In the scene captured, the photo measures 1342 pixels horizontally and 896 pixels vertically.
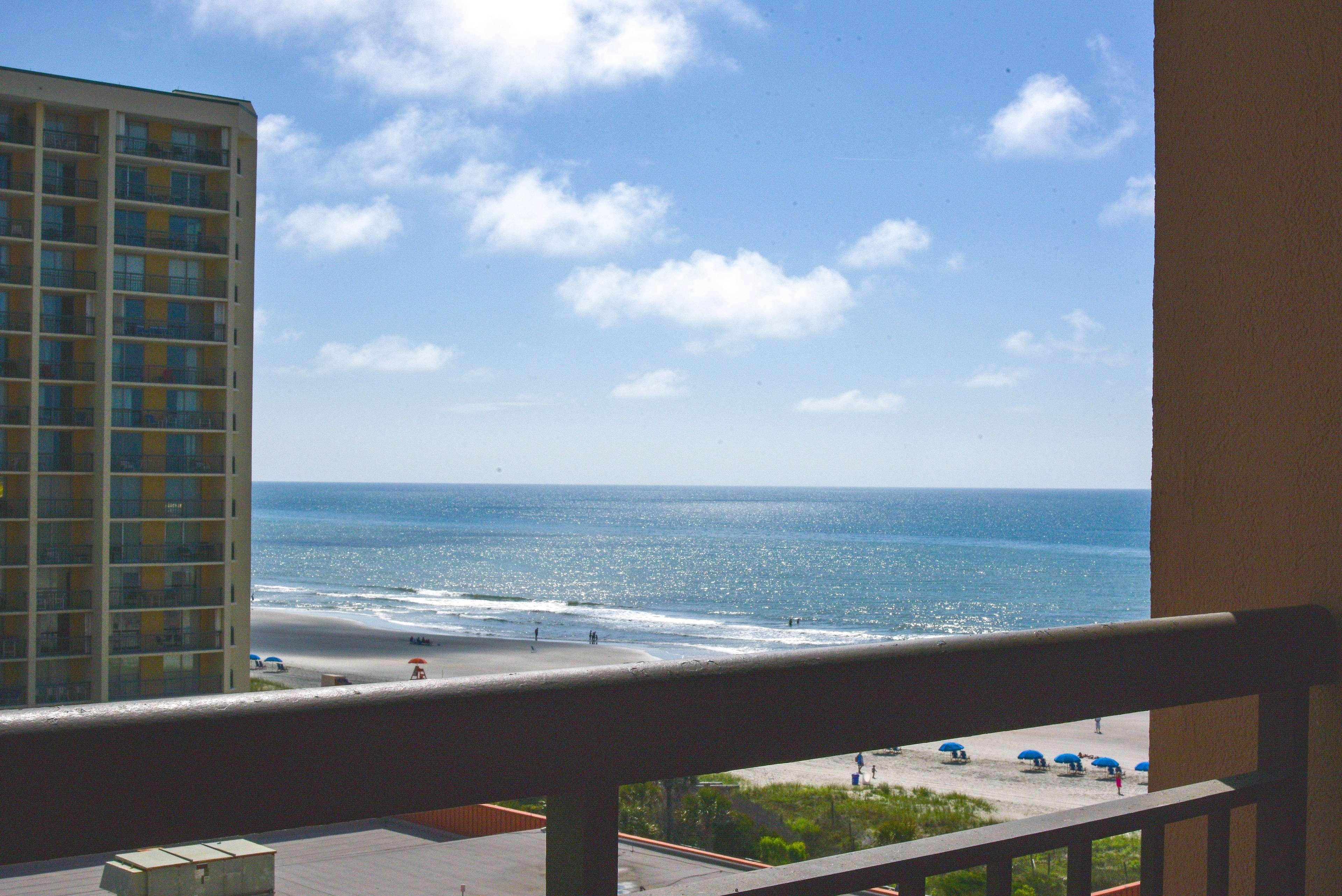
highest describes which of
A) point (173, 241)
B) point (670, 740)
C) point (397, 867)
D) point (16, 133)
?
point (16, 133)

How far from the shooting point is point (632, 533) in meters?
78.9

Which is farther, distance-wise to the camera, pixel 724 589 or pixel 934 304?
pixel 934 304

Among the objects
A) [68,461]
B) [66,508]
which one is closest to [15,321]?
[68,461]

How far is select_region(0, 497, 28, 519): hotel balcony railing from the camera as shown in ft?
52.3

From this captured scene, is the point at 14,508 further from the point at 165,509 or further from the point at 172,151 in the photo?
the point at 172,151

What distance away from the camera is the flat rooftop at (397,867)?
81cm

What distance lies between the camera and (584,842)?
1.93ft

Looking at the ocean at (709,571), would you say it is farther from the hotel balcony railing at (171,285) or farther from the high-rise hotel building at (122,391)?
the hotel balcony railing at (171,285)

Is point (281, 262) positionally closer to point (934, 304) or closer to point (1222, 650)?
point (934, 304)

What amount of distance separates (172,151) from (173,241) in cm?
148

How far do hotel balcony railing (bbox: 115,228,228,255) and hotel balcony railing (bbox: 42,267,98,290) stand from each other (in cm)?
71

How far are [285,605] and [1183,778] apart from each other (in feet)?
145

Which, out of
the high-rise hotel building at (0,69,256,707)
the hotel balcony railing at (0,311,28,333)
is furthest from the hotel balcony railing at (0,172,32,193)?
the hotel balcony railing at (0,311,28,333)

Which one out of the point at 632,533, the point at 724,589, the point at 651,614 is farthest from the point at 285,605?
the point at 632,533
